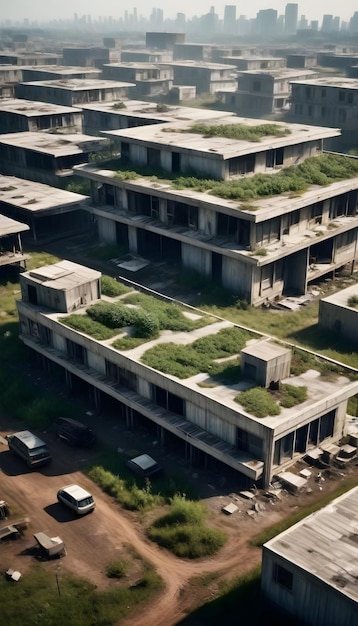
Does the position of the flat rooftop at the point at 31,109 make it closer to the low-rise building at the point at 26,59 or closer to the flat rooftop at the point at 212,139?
the flat rooftop at the point at 212,139

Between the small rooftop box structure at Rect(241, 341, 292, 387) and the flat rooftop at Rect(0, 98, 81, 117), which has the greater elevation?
the flat rooftop at Rect(0, 98, 81, 117)

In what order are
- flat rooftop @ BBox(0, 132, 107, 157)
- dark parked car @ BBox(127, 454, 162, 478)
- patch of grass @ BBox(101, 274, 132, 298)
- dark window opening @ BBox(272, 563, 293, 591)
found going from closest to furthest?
dark window opening @ BBox(272, 563, 293, 591), dark parked car @ BBox(127, 454, 162, 478), patch of grass @ BBox(101, 274, 132, 298), flat rooftop @ BBox(0, 132, 107, 157)

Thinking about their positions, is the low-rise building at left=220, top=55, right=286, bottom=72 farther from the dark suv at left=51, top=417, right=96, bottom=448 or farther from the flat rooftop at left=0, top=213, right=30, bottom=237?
the dark suv at left=51, top=417, right=96, bottom=448

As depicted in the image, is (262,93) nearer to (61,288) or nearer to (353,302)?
(353,302)

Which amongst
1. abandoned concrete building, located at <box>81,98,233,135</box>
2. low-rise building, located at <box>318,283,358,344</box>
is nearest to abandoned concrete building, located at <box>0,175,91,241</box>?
abandoned concrete building, located at <box>81,98,233,135</box>

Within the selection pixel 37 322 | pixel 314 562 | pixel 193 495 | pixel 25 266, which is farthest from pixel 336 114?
pixel 314 562

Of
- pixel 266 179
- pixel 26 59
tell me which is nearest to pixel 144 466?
pixel 266 179
